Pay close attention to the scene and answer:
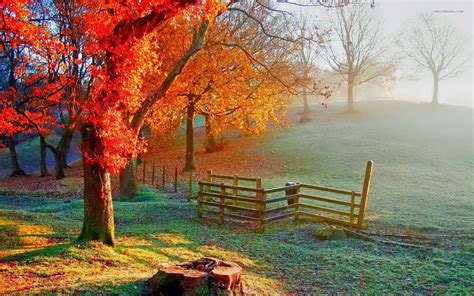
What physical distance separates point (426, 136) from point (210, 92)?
78.6 ft

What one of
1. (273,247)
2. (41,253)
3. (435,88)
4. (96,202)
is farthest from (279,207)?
(435,88)

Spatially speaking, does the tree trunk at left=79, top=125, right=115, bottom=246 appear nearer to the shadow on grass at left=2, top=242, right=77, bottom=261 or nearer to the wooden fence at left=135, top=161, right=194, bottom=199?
the shadow on grass at left=2, top=242, right=77, bottom=261

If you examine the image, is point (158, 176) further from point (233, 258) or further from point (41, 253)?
point (41, 253)

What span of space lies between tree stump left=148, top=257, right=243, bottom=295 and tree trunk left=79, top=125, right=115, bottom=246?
352 centimetres

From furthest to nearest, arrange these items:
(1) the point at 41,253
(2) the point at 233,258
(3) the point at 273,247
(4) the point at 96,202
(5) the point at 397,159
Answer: (5) the point at 397,159
(3) the point at 273,247
(2) the point at 233,258
(4) the point at 96,202
(1) the point at 41,253

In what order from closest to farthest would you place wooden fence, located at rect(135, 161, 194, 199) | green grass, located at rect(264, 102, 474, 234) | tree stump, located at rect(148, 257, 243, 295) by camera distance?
tree stump, located at rect(148, 257, 243, 295)
green grass, located at rect(264, 102, 474, 234)
wooden fence, located at rect(135, 161, 194, 199)

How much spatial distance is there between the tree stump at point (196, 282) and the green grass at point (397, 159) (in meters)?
9.37

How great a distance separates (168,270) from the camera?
6348 millimetres

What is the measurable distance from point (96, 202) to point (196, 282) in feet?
13.9

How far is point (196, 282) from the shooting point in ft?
20.2

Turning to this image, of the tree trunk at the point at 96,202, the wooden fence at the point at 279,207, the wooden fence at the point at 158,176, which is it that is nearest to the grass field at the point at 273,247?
the tree trunk at the point at 96,202

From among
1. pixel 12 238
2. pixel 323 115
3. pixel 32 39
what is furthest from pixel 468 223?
pixel 323 115

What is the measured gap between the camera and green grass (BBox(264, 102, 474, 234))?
16.6 meters

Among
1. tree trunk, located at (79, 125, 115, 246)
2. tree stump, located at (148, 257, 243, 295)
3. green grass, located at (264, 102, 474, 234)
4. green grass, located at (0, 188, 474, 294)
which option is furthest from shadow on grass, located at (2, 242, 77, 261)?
green grass, located at (264, 102, 474, 234)
